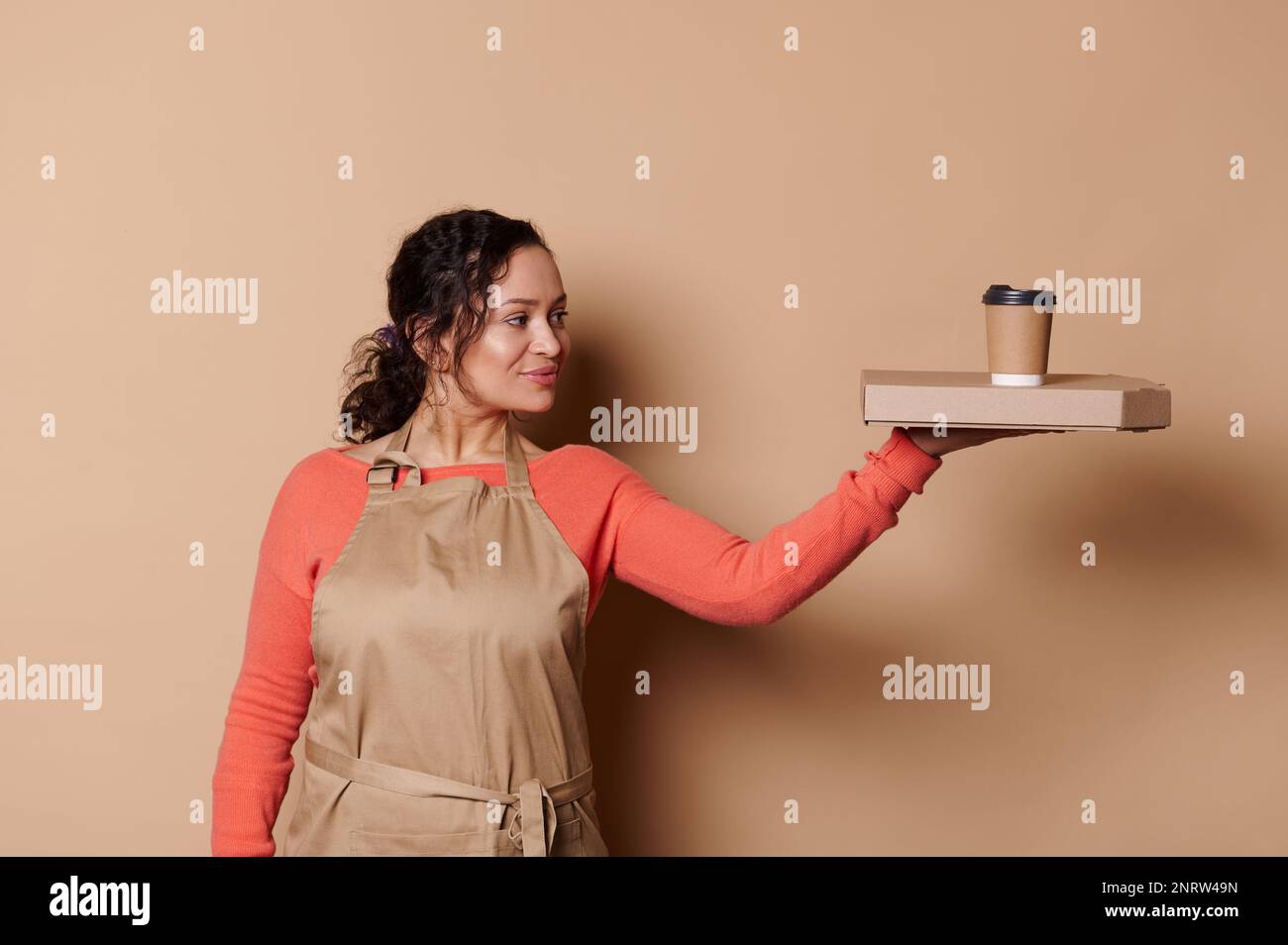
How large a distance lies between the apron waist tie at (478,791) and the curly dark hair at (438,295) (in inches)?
17.7

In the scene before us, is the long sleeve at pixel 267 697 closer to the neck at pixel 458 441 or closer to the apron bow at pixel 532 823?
the neck at pixel 458 441

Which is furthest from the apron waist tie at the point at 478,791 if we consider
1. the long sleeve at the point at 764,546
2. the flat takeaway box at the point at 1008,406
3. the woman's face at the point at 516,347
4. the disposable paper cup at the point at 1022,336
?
the disposable paper cup at the point at 1022,336

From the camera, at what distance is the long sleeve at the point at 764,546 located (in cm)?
140

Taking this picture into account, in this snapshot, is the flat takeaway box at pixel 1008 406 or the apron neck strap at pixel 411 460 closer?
the flat takeaway box at pixel 1008 406

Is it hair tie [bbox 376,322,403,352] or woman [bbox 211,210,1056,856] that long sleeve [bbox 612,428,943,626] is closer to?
woman [bbox 211,210,1056,856]

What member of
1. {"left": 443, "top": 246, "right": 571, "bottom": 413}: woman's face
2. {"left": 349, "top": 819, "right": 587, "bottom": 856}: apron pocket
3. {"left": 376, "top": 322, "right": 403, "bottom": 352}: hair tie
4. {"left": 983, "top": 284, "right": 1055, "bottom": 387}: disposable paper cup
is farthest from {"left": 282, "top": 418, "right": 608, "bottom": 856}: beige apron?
{"left": 983, "top": 284, "right": 1055, "bottom": 387}: disposable paper cup

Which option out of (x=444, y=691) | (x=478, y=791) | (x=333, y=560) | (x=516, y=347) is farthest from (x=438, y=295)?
(x=478, y=791)

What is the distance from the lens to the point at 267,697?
156cm

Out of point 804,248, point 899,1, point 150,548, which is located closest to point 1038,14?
point 899,1

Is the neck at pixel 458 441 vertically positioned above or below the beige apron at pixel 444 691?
above

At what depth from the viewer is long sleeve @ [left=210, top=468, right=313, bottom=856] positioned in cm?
153

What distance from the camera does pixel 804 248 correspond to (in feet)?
6.41

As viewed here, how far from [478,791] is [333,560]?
32cm

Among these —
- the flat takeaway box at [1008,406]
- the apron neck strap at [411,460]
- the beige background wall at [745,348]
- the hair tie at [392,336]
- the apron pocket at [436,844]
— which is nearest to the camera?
the flat takeaway box at [1008,406]
